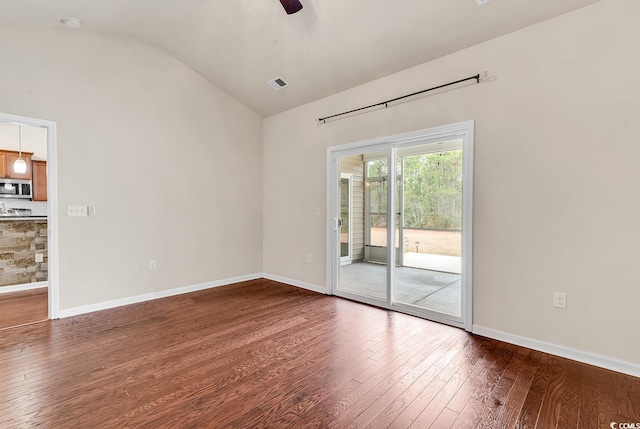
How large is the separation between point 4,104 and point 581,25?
5470 mm

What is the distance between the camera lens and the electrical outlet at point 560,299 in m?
2.63

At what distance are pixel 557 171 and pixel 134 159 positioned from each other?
4.73 metres

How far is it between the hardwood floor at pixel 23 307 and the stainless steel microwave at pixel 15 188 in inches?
83.1

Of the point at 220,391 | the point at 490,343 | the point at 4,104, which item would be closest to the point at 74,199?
the point at 4,104

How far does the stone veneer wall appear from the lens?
15.0 feet

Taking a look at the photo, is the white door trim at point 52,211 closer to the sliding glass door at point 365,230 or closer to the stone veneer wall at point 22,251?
the stone veneer wall at point 22,251

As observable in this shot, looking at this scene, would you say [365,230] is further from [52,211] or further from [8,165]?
[8,165]

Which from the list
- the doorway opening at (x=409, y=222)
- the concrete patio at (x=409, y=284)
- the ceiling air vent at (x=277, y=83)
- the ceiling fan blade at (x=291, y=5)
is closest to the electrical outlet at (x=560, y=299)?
the doorway opening at (x=409, y=222)

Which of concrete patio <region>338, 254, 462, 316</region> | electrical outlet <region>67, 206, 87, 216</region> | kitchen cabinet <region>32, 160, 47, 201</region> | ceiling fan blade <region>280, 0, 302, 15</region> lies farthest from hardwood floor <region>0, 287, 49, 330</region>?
ceiling fan blade <region>280, 0, 302, 15</region>

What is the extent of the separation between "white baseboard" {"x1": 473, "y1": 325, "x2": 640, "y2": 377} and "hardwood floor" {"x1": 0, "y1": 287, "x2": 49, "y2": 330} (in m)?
4.84

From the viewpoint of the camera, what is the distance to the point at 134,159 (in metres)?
4.10

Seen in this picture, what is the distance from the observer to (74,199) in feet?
11.9

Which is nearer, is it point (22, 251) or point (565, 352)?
point (565, 352)

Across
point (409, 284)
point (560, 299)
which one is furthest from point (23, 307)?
point (560, 299)
